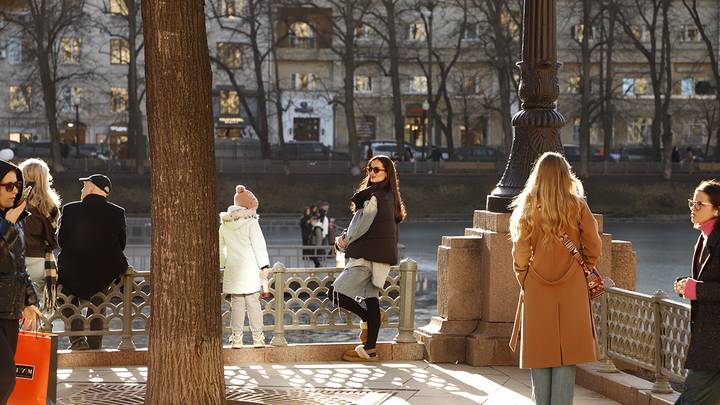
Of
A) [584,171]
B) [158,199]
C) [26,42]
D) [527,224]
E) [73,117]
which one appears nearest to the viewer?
[527,224]

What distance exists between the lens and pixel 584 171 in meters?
52.0

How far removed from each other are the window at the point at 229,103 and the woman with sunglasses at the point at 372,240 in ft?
192

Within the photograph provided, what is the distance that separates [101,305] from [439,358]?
10.7 feet

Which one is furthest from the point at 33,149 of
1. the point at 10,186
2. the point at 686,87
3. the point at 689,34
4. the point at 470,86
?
the point at 10,186

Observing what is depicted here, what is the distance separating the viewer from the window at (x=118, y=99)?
6444 cm

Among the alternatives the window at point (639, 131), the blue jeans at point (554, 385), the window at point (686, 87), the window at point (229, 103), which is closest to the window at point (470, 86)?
the window at point (639, 131)

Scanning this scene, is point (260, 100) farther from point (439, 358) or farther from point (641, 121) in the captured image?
point (439, 358)

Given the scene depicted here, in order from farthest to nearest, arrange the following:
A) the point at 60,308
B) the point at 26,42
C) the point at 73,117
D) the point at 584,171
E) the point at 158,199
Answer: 1. the point at 73,117
2. the point at 26,42
3. the point at 584,171
4. the point at 60,308
5. the point at 158,199

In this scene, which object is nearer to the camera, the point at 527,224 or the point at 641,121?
the point at 527,224

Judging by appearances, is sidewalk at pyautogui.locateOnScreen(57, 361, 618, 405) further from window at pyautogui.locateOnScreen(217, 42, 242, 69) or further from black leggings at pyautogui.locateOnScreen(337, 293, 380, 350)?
window at pyautogui.locateOnScreen(217, 42, 242, 69)

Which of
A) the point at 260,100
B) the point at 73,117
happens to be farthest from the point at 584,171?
the point at 73,117

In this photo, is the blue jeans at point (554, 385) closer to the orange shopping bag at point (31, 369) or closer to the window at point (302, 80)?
the orange shopping bag at point (31, 369)

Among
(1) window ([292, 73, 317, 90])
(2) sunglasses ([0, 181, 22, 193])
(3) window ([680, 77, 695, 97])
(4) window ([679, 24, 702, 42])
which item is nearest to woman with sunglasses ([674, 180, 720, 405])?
(2) sunglasses ([0, 181, 22, 193])

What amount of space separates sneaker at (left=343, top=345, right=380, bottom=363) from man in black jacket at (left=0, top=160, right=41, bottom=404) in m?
5.00
